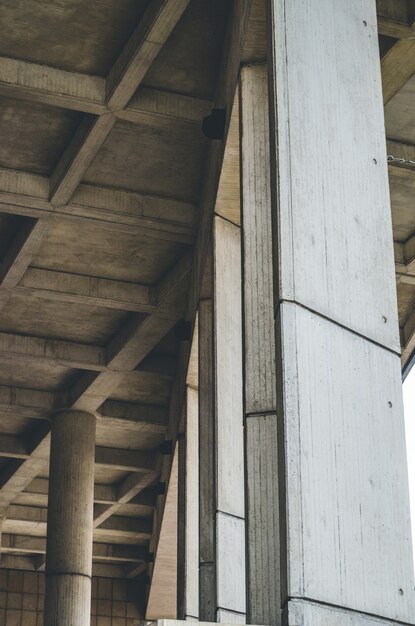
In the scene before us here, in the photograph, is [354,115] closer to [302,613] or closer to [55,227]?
[302,613]

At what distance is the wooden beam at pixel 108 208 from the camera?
19812mm

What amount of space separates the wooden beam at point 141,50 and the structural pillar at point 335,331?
6.08m

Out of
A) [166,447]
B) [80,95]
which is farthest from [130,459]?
[80,95]

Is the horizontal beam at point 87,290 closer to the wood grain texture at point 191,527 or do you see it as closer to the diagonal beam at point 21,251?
the diagonal beam at point 21,251

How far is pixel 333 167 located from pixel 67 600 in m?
21.3

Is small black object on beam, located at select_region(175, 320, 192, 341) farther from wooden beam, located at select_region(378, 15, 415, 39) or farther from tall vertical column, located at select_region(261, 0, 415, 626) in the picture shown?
tall vertical column, located at select_region(261, 0, 415, 626)

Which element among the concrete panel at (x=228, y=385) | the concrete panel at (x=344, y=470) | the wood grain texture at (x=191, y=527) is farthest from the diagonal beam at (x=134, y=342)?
the concrete panel at (x=344, y=470)

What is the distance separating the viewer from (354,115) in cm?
843

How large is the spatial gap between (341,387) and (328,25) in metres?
2.88

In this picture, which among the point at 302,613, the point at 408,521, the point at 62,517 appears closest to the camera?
the point at 302,613

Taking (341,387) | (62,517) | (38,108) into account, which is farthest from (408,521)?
(62,517)

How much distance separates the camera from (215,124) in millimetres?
15312

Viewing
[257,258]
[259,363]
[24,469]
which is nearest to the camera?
[259,363]

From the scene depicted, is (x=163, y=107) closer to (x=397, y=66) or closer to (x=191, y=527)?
(x=397, y=66)
